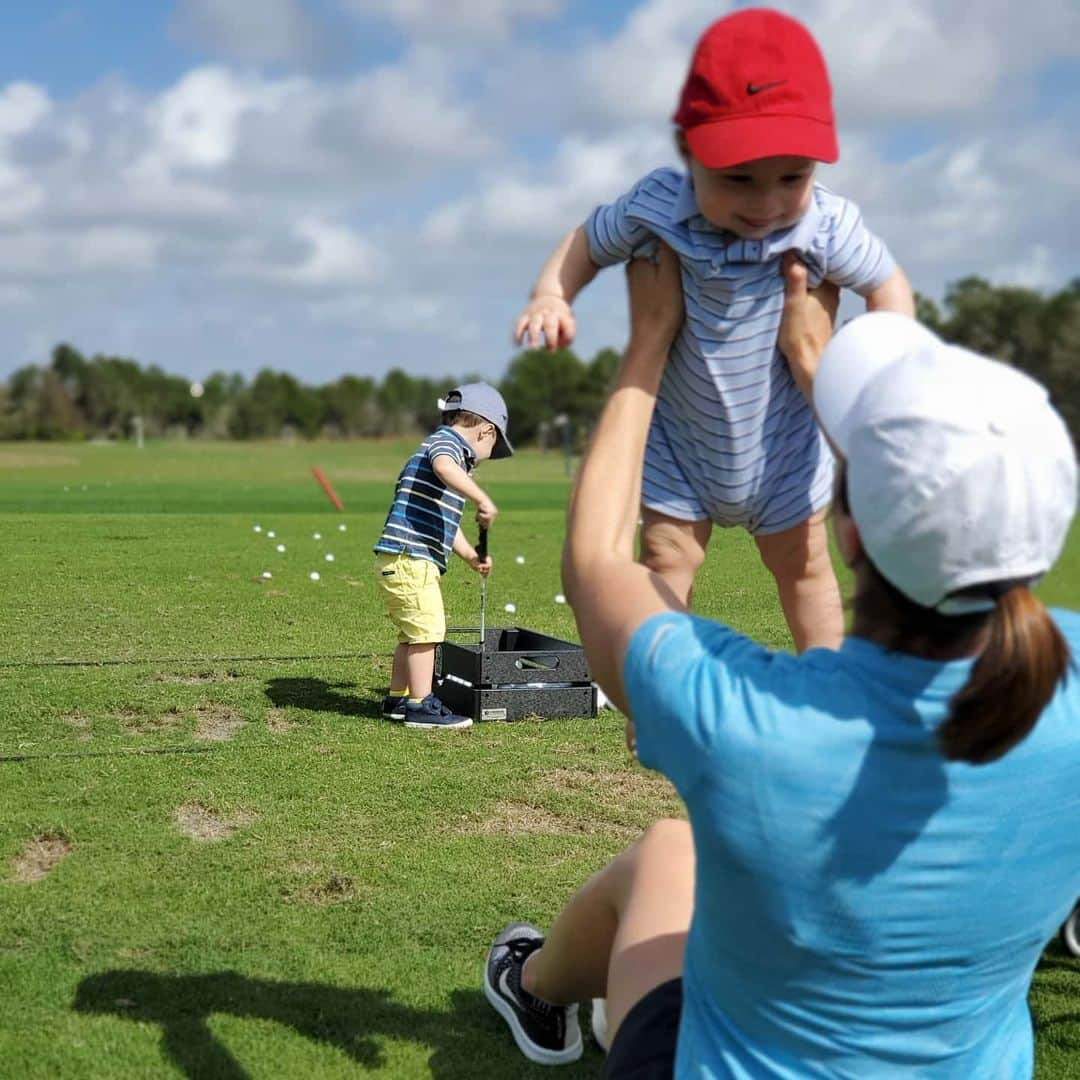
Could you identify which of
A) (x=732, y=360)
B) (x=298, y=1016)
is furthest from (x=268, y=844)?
(x=732, y=360)

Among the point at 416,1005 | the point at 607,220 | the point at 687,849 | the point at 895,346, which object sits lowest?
the point at 416,1005

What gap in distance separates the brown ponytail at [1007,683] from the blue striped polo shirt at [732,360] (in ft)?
3.98

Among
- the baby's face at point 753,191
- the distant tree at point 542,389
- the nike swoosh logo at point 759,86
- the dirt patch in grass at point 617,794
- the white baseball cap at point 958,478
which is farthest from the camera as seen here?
the distant tree at point 542,389

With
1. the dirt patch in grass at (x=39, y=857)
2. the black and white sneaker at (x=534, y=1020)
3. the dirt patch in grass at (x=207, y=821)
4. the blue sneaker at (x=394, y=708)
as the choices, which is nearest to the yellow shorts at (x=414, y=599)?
the blue sneaker at (x=394, y=708)

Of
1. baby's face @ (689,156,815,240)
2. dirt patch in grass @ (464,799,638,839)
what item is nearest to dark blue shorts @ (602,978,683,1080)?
baby's face @ (689,156,815,240)

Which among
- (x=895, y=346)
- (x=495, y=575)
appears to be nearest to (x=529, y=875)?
(x=895, y=346)

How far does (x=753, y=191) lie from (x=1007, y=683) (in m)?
1.25

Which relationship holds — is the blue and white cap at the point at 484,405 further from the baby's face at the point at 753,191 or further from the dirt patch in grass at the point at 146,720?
the baby's face at the point at 753,191

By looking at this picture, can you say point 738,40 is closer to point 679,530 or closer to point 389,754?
point 679,530

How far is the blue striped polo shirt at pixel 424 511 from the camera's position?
24.7 ft

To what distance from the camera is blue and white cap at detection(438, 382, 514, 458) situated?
7632 mm

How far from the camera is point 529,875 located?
4.72 meters

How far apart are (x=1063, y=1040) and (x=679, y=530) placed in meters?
1.71

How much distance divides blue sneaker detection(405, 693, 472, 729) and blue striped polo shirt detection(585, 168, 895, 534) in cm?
382
